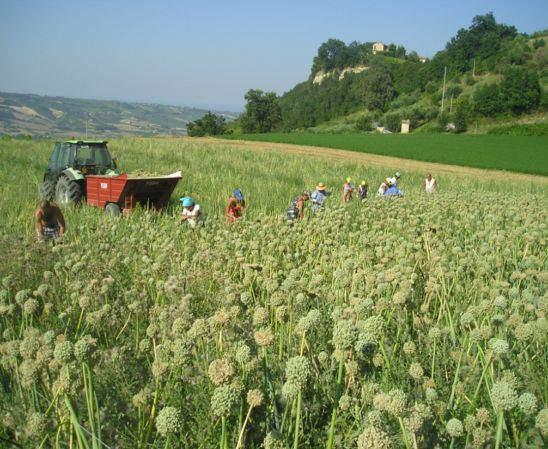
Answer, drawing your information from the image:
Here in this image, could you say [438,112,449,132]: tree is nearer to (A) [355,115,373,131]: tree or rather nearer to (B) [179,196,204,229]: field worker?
(A) [355,115,373,131]: tree

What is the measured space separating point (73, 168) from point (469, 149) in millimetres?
40206

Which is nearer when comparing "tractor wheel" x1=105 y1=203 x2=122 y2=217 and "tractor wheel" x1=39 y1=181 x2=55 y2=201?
"tractor wheel" x1=105 y1=203 x2=122 y2=217

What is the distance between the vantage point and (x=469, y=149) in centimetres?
4369

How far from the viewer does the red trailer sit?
9250mm

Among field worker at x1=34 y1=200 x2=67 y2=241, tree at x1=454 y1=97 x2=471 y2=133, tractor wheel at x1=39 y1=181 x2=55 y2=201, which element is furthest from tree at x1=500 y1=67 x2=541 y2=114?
field worker at x1=34 y1=200 x2=67 y2=241

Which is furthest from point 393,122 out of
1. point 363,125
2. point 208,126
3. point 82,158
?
point 82,158

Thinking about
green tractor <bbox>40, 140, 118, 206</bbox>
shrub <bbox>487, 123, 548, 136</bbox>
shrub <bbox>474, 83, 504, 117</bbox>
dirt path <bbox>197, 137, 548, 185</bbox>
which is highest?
shrub <bbox>474, 83, 504, 117</bbox>

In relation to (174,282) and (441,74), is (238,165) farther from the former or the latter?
(441,74)

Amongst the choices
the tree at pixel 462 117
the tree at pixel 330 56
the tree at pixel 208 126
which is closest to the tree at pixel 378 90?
the tree at pixel 462 117

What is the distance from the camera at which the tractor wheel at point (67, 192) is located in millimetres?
9906

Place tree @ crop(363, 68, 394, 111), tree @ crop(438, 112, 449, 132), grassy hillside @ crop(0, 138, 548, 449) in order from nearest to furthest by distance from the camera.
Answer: grassy hillside @ crop(0, 138, 548, 449)
tree @ crop(438, 112, 449, 132)
tree @ crop(363, 68, 394, 111)

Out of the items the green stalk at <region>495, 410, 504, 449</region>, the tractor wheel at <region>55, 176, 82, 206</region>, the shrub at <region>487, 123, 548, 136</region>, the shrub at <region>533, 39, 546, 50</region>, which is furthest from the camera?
the shrub at <region>533, 39, 546, 50</region>

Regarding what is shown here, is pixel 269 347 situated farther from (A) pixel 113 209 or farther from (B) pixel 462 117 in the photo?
(B) pixel 462 117

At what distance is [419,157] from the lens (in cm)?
3741
